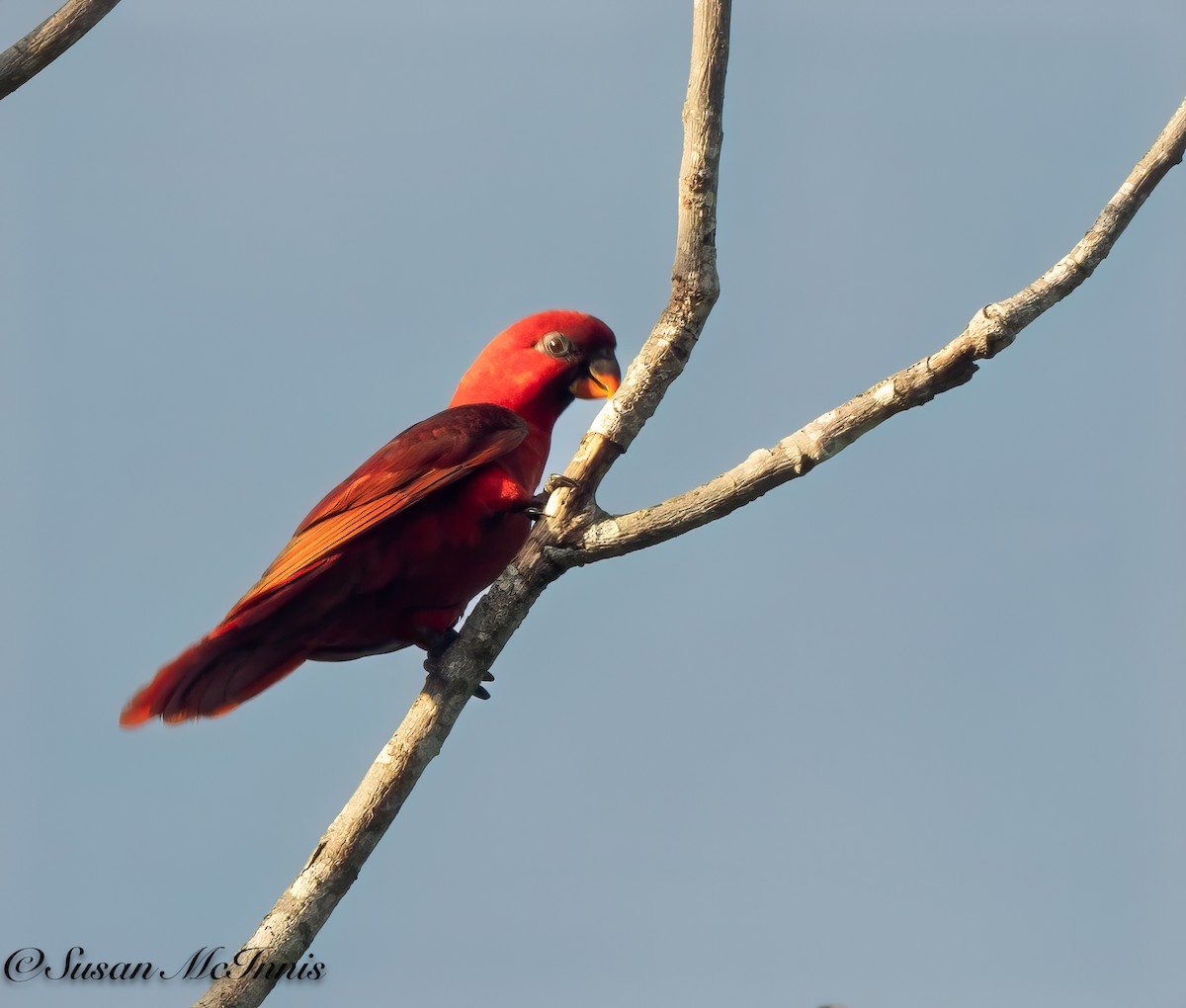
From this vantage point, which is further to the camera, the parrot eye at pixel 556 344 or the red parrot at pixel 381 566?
the parrot eye at pixel 556 344

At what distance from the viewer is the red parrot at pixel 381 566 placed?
3.61 m

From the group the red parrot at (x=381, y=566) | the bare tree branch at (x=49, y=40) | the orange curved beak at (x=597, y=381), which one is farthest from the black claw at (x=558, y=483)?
the bare tree branch at (x=49, y=40)

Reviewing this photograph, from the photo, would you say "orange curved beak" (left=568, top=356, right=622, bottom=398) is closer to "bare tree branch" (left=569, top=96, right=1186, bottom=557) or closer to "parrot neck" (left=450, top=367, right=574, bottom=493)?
"parrot neck" (left=450, top=367, right=574, bottom=493)

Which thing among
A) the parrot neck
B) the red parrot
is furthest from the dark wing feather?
the parrot neck

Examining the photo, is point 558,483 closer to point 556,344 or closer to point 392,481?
point 392,481

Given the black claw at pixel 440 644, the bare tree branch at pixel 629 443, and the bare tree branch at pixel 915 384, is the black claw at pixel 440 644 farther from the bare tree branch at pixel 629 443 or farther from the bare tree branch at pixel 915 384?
the bare tree branch at pixel 915 384

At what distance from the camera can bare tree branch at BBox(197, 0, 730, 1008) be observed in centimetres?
293

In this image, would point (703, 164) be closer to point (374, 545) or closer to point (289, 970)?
point (374, 545)

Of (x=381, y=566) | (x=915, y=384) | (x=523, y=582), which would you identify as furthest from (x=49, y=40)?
(x=915, y=384)

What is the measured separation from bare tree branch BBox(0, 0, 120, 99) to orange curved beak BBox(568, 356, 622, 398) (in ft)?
7.12

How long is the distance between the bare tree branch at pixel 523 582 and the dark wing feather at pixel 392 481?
1.95 feet

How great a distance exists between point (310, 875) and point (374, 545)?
119 centimetres

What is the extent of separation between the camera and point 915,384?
116 inches

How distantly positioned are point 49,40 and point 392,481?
5.52 ft
